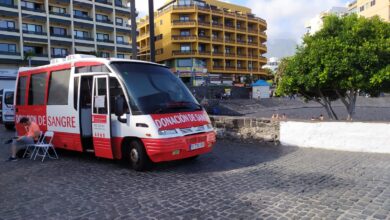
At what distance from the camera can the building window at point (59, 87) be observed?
9.18 meters

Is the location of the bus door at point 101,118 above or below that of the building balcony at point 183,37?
below

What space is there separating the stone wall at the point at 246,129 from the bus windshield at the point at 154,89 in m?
3.52

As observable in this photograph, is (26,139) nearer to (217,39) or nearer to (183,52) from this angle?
(183,52)

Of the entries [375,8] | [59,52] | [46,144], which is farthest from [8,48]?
[375,8]

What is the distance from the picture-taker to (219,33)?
70.6 m

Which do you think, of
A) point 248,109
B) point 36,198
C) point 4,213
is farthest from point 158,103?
point 248,109

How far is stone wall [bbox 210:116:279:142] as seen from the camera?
10.8 meters

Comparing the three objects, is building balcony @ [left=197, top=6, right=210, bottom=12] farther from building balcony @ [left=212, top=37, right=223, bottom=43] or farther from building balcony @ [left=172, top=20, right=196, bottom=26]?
building balcony @ [left=212, top=37, right=223, bottom=43]

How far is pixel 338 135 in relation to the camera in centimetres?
939

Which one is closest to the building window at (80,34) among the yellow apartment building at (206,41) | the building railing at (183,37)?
the yellow apartment building at (206,41)

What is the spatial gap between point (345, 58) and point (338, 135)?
485 cm

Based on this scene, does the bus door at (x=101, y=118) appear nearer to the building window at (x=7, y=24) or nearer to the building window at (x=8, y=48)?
the building window at (x=8, y=48)

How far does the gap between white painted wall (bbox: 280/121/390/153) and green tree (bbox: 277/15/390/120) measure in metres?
4.45

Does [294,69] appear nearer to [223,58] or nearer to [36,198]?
[36,198]
